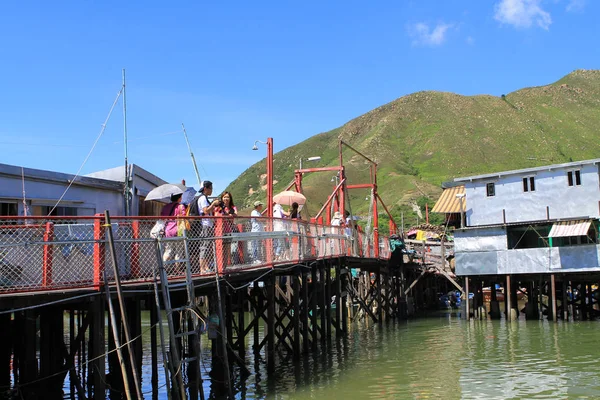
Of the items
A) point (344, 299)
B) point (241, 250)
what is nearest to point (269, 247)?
point (241, 250)

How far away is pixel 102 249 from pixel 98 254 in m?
0.14

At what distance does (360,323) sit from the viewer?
114ft

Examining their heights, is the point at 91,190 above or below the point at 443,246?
above

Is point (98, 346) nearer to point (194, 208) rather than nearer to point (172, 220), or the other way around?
point (172, 220)

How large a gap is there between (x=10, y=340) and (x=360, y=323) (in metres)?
21.9

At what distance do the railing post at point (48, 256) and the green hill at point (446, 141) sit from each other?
7622 cm

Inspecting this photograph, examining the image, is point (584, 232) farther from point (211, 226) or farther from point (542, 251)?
point (211, 226)

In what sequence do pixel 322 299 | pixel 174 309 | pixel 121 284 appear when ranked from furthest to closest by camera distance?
pixel 322 299 < pixel 174 309 < pixel 121 284

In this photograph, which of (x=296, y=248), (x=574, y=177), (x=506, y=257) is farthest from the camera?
(x=506, y=257)

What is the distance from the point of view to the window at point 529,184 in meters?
31.9

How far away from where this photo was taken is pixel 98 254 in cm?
1116

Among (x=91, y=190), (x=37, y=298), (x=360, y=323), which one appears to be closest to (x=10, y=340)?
(x=91, y=190)

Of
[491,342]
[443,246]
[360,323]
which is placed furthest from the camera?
[443,246]

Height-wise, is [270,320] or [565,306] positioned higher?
[270,320]
